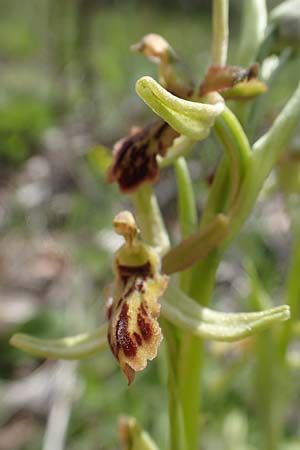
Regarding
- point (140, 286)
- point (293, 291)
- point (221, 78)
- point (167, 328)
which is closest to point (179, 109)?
point (221, 78)

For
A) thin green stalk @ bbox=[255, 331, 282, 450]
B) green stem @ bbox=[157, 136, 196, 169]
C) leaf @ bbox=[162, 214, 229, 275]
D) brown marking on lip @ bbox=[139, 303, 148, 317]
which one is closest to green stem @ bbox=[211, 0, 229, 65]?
green stem @ bbox=[157, 136, 196, 169]

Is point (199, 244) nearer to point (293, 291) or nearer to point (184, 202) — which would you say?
point (184, 202)

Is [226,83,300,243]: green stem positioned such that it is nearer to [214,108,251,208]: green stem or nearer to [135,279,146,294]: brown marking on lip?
[214,108,251,208]: green stem

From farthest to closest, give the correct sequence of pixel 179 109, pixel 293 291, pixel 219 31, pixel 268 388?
pixel 268 388 → pixel 293 291 → pixel 219 31 → pixel 179 109

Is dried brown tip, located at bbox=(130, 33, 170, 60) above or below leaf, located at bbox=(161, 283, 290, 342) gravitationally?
above

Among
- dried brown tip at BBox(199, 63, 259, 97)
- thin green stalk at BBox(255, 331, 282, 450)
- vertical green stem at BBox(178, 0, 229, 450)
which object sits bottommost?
thin green stalk at BBox(255, 331, 282, 450)

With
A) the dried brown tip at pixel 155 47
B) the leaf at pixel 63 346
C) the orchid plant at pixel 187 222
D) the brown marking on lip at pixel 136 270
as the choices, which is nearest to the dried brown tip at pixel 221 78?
the orchid plant at pixel 187 222
